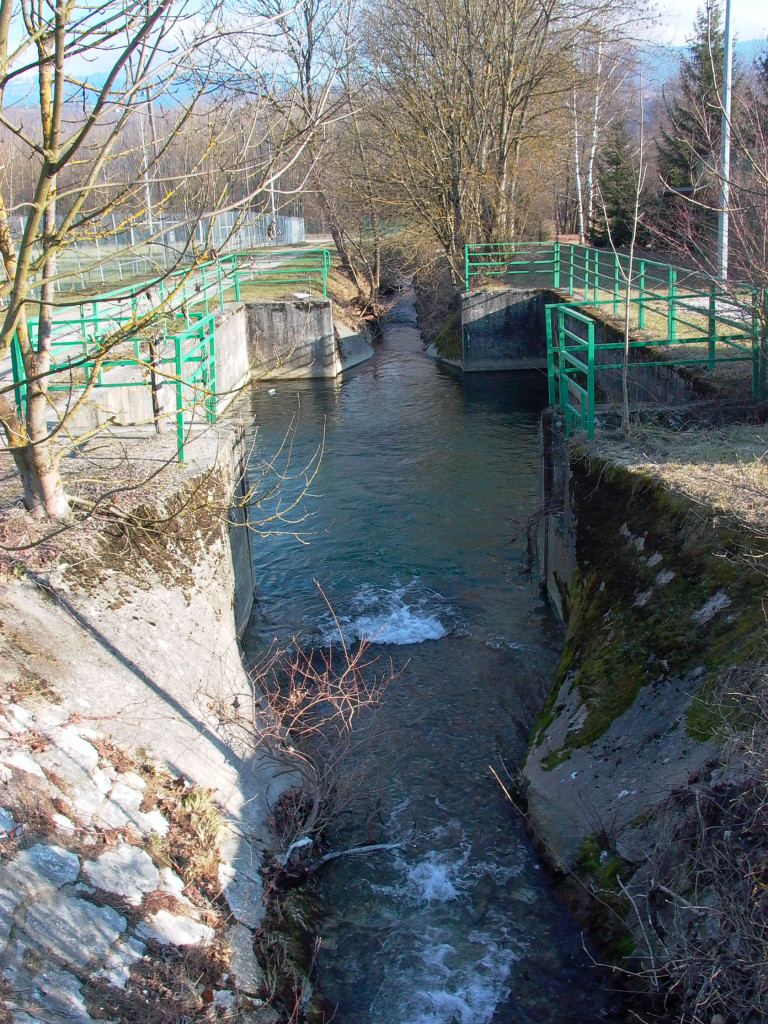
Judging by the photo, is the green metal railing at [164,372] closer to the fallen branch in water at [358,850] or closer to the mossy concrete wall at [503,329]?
the fallen branch in water at [358,850]

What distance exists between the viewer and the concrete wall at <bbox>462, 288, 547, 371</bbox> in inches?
1035

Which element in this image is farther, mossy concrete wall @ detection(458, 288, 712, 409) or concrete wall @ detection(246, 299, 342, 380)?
concrete wall @ detection(246, 299, 342, 380)

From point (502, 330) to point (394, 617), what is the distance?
16871mm

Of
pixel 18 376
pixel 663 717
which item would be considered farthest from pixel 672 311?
pixel 18 376

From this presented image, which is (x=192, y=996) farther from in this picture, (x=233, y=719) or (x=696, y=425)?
(x=696, y=425)

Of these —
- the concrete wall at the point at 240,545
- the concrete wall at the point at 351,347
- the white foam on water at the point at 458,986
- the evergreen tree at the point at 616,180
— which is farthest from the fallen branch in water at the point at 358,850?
the evergreen tree at the point at 616,180

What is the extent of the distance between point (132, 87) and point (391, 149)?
26061mm

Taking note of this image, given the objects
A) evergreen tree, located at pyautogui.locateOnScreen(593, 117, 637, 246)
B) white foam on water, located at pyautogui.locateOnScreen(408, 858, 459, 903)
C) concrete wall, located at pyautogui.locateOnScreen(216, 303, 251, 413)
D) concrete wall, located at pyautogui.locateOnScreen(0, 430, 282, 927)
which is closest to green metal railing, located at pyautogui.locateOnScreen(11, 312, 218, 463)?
concrete wall, located at pyautogui.locateOnScreen(0, 430, 282, 927)

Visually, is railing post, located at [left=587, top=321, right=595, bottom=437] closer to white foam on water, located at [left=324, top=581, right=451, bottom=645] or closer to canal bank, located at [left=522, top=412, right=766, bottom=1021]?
canal bank, located at [left=522, top=412, right=766, bottom=1021]

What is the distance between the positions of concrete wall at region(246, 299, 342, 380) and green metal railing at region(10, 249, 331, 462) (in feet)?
3.11

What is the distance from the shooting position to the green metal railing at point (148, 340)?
19.1 ft

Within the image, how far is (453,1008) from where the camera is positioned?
579 cm

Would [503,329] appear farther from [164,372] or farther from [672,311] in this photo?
[164,372]

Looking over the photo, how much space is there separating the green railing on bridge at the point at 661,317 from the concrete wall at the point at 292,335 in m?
4.57
